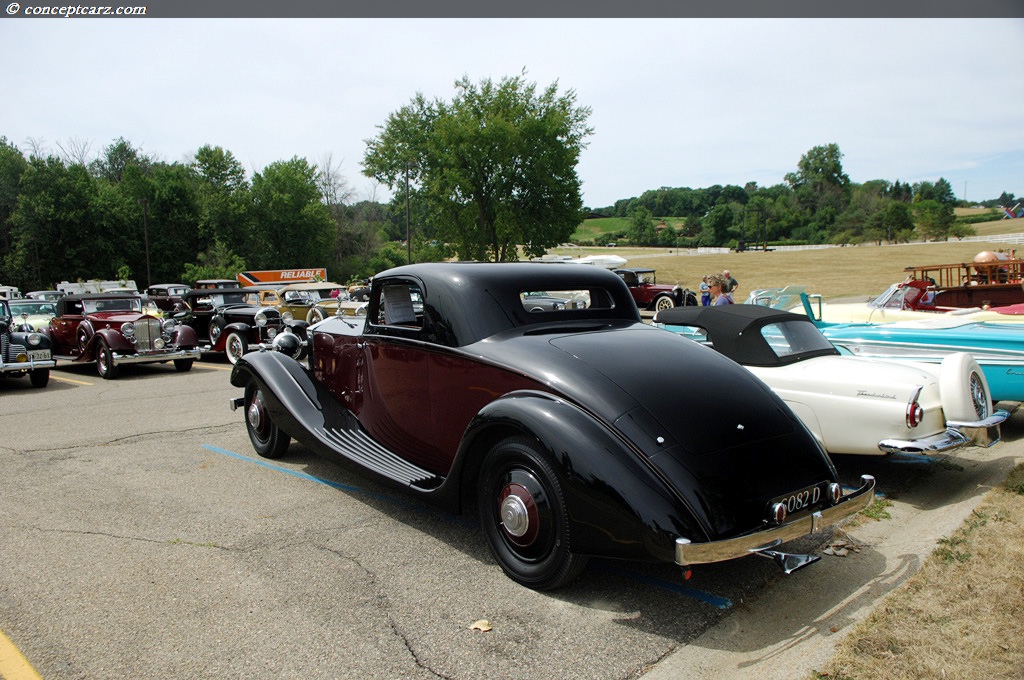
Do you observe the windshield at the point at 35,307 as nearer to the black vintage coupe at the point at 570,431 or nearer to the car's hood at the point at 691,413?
the black vintage coupe at the point at 570,431

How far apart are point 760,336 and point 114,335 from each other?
11.7 meters

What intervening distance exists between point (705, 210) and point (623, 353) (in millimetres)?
157491

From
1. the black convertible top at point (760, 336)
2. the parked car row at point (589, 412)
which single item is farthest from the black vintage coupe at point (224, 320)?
the black convertible top at point (760, 336)

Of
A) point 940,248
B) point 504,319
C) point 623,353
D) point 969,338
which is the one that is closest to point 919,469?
point 969,338

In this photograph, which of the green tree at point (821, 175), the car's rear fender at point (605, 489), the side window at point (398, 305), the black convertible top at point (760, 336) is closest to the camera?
the car's rear fender at point (605, 489)

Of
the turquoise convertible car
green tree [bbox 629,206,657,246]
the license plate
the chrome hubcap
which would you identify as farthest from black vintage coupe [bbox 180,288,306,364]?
green tree [bbox 629,206,657,246]

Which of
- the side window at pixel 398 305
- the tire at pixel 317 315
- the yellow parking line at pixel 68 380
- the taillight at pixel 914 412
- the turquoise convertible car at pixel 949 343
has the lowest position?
the yellow parking line at pixel 68 380

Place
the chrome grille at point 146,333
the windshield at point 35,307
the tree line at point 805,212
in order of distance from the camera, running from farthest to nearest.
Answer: the tree line at point 805,212 → the windshield at point 35,307 → the chrome grille at point 146,333

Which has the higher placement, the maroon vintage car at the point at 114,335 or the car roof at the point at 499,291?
the car roof at the point at 499,291

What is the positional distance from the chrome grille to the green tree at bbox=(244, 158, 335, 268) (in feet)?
175

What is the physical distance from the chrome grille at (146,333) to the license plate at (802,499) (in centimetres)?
1254

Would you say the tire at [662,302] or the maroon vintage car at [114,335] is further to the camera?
the tire at [662,302]

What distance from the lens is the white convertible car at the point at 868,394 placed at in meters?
4.89

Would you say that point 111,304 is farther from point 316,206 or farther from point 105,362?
point 316,206
